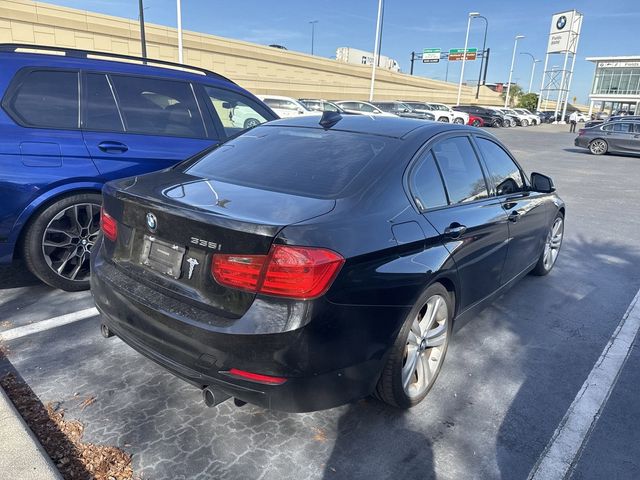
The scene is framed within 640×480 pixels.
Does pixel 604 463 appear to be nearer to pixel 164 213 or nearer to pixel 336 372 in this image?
pixel 336 372

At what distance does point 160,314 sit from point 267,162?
1.15 metres

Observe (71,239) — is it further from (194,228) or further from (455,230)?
(455,230)

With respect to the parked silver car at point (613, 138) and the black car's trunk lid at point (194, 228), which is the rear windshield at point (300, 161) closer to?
the black car's trunk lid at point (194, 228)

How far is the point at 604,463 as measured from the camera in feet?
7.91

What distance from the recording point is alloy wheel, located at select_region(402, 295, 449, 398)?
2658 millimetres

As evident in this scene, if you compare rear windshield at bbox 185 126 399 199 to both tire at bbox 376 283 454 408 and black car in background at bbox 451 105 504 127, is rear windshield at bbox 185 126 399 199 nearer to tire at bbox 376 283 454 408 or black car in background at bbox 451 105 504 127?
tire at bbox 376 283 454 408

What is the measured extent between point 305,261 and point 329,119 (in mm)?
1669

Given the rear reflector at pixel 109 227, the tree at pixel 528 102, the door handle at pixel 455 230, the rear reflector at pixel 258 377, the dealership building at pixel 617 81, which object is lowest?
the rear reflector at pixel 258 377

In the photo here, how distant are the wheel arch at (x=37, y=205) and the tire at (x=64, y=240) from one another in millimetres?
24

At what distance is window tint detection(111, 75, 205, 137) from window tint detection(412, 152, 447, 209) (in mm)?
2580

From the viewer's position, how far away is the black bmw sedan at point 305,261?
6.68ft

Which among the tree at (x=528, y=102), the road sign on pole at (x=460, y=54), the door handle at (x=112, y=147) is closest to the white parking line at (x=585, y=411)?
the door handle at (x=112, y=147)

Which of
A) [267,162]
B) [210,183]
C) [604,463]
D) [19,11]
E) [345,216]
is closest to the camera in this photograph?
[345,216]

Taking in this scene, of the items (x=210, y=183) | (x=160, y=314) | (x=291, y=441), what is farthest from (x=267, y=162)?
(x=291, y=441)
